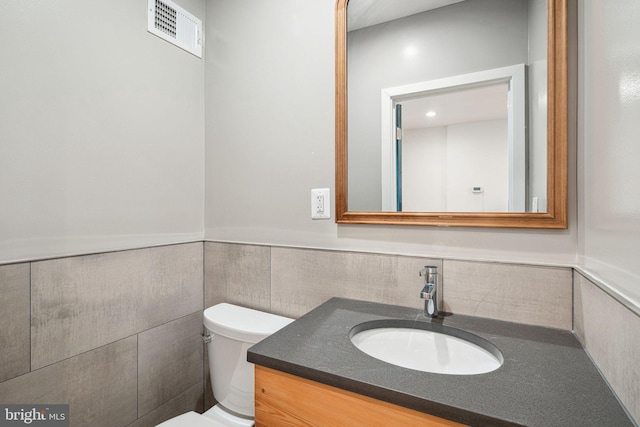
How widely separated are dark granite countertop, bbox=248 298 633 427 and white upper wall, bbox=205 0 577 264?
30cm

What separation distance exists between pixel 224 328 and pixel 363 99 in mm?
1057

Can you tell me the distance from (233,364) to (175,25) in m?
1.52

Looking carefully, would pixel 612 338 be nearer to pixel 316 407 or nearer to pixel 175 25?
pixel 316 407

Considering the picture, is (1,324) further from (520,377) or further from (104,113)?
(520,377)

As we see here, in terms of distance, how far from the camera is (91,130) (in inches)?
44.6

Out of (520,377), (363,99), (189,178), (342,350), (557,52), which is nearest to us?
(520,377)

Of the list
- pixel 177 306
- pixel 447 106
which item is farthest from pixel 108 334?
pixel 447 106

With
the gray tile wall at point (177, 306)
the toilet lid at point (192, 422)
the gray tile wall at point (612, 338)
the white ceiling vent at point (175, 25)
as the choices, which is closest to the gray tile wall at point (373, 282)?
the gray tile wall at point (177, 306)

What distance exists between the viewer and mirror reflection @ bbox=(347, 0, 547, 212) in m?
0.96

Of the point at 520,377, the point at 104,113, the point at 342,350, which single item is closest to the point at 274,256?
the point at 342,350

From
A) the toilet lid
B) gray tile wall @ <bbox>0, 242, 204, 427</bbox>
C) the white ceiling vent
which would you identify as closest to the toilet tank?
the toilet lid

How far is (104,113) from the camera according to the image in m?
1.17

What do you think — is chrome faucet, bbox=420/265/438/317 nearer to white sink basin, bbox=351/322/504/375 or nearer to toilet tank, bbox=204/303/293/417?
white sink basin, bbox=351/322/504/375

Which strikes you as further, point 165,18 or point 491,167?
point 165,18
